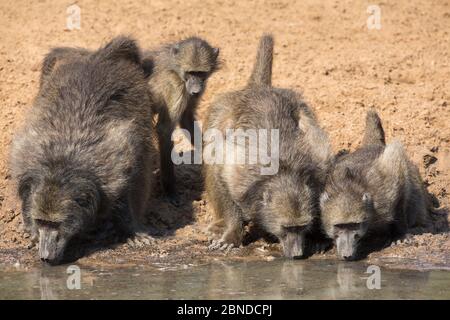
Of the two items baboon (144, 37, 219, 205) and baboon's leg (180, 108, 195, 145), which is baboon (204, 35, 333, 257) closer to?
baboon (144, 37, 219, 205)

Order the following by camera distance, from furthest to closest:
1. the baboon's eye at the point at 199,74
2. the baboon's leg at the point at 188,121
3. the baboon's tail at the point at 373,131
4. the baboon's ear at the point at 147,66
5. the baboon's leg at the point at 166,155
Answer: the baboon's leg at the point at 188,121
the baboon's ear at the point at 147,66
the baboon's eye at the point at 199,74
the baboon's tail at the point at 373,131
the baboon's leg at the point at 166,155

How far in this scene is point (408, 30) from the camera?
12.4m

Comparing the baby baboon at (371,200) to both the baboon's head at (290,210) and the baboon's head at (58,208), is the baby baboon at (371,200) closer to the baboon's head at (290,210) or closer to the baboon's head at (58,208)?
the baboon's head at (290,210)

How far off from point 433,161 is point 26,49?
4.61m

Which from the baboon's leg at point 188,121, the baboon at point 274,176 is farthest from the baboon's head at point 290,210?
the baboon's leg at point 188,121

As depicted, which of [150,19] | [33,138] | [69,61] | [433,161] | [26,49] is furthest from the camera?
[150,19]

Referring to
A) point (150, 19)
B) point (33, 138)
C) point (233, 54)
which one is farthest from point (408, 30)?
point (33, 138)

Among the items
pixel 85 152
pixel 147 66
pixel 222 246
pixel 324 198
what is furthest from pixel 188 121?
pixel 324 198

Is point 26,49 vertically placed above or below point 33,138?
above

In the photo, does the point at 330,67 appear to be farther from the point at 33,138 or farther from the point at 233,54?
the point at 33,138

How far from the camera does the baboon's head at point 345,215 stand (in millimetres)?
8281

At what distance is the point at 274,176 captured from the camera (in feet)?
27.2

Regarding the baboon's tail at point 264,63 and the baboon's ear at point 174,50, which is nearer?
the baboon's tail at point 264,63

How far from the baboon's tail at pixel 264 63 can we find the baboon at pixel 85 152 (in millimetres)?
1042
